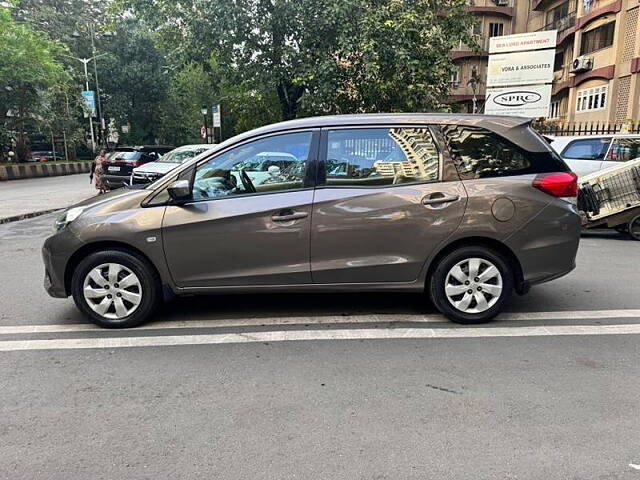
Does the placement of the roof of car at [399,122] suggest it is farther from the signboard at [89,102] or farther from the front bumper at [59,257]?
the signboard at [89,102]

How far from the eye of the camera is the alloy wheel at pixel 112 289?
4363mm

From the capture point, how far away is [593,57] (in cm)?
2708

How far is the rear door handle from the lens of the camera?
4.25 m

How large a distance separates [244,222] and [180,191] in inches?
23.9

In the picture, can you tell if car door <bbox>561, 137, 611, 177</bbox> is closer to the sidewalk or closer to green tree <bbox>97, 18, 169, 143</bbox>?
the sidewalk

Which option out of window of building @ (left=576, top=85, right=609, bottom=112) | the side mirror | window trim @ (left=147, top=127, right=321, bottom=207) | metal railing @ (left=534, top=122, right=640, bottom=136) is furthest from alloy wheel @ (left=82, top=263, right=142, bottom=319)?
window of building @ (left=576, top=85, right=609, bottom=112)

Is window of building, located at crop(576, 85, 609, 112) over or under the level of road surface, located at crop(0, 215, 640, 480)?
over

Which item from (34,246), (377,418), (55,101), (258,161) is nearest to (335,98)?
(34,246)

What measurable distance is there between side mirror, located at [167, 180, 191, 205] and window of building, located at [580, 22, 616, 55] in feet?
91.9

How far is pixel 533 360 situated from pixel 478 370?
1.62 feet

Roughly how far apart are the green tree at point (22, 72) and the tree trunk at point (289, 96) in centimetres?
1349

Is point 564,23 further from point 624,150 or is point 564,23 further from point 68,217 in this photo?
point 68,217

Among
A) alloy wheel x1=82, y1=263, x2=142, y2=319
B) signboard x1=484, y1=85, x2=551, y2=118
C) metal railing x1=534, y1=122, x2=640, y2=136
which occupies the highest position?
signboard x1=484, y1=85, x2=551, y2=118

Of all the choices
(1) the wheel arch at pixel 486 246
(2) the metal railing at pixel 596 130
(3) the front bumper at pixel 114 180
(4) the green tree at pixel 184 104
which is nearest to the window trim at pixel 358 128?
(1) the wheel arch at pixel 486 246
